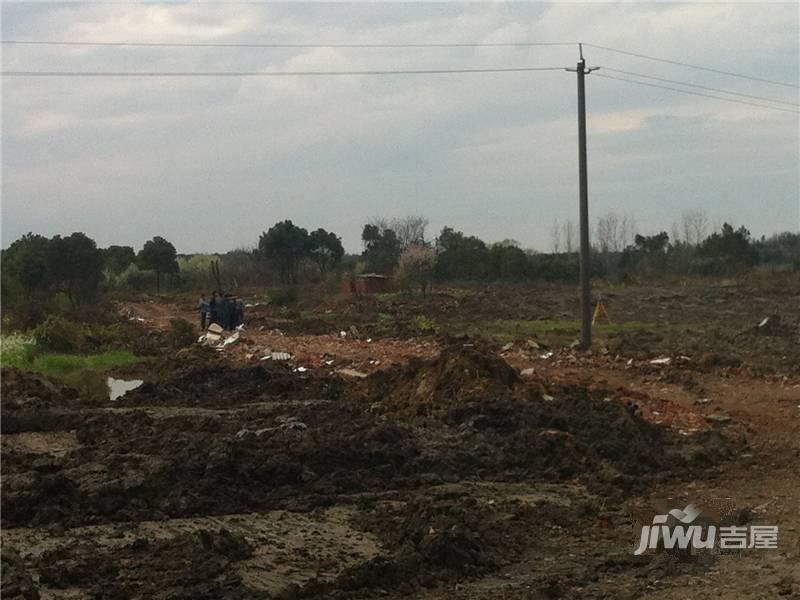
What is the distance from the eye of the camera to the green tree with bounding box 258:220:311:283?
220 feet

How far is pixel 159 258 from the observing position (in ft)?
225

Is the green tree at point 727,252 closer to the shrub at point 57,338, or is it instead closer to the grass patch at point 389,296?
the grass patch at point 389,296

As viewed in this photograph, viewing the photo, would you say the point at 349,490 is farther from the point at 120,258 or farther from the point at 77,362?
the point at 120,258

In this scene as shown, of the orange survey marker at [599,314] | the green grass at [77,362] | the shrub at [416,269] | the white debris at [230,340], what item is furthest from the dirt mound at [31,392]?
the shrub at [416,269]

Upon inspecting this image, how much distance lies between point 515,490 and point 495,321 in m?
23.1

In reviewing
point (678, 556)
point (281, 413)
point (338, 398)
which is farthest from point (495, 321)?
point (678, 556)

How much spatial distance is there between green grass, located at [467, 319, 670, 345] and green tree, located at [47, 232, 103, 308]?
21.1 m

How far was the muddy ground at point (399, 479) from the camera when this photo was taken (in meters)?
6.91

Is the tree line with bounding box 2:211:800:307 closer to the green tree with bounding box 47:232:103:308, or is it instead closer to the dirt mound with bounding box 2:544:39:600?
the green tree with bounding box 47:232:103:308

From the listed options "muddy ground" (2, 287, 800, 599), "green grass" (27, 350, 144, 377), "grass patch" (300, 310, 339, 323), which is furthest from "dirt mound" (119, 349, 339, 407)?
"grass patch" (300, 310, 339, 323)

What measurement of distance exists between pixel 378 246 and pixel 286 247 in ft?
28.8

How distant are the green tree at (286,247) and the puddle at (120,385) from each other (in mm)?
45222

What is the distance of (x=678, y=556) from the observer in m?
7.23

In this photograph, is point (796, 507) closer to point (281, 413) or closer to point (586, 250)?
point (281, 413)
